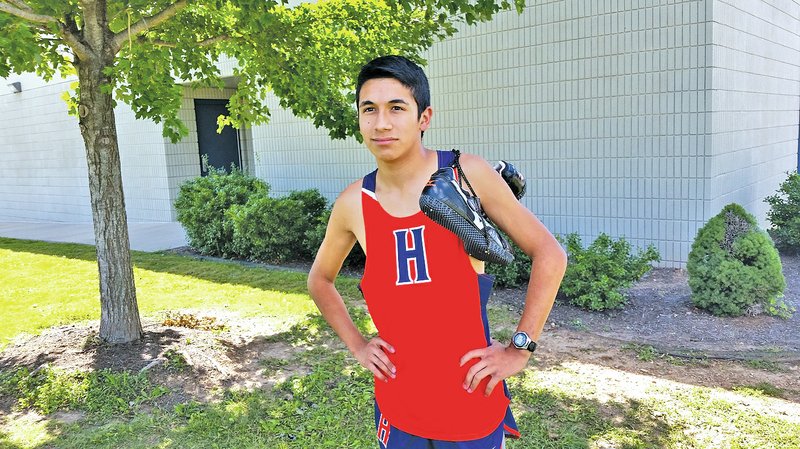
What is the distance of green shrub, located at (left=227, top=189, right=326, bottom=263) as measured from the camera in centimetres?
905

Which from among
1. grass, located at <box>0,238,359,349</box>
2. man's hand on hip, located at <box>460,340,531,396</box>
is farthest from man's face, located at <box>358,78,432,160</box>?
grass, located at <box>0,238,359,349</box>

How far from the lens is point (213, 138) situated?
14703 mm

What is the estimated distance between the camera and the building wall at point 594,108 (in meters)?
7.43

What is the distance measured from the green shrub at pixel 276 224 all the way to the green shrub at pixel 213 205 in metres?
0.49

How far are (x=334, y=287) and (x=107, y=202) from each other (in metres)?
3.56

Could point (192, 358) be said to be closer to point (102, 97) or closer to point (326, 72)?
point (102, 97)

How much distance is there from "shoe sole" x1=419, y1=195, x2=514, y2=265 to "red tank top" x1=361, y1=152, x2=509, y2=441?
61mm

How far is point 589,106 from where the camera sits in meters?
8.12

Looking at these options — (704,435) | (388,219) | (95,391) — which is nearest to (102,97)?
(95,391)

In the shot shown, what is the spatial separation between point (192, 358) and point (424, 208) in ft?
12.6

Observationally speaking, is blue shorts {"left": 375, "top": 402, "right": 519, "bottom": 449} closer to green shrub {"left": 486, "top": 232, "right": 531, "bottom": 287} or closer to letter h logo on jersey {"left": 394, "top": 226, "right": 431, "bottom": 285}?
letter h logo on jersey {"left": 394, "top": 226, "right": 431, "bottom": 285}

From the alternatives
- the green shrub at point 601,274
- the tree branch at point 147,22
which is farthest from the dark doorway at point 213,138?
the green shrub at point 601,274

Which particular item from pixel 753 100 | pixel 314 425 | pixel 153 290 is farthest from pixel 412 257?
pixel 753 100

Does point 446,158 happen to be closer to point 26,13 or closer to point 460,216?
point 460,216
